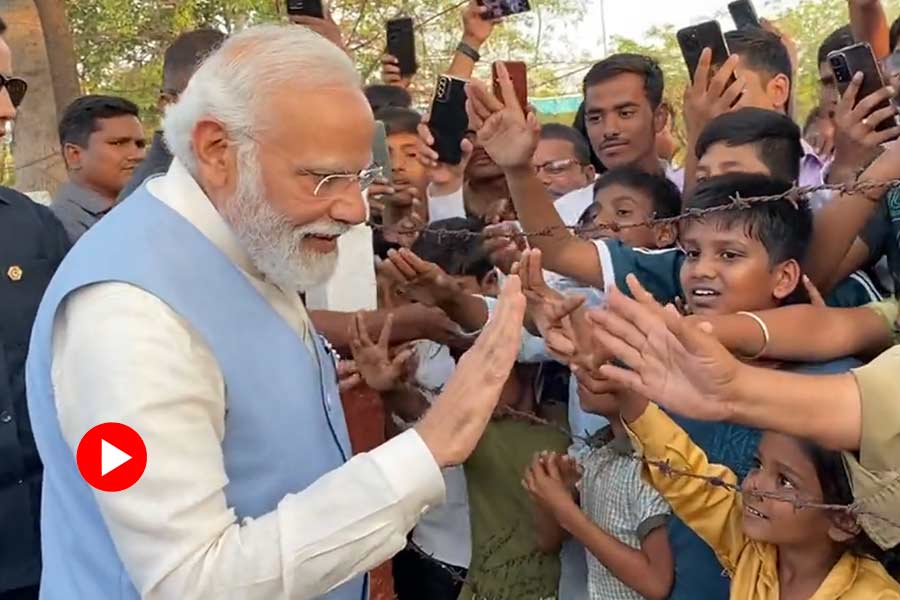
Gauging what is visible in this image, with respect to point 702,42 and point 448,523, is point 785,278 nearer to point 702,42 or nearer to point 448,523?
point 702,42

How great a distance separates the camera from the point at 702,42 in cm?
287

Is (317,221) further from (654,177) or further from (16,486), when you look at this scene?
(654,177)

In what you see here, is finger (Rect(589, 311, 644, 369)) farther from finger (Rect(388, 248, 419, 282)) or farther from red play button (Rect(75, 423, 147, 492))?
finger (Rect(388, 248, 419, 282))

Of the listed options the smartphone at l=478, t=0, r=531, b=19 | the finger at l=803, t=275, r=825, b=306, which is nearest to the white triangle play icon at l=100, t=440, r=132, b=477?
the finger at l=803, t=275, r=825, b=306

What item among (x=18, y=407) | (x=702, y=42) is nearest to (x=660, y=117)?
(x=702, y=42)

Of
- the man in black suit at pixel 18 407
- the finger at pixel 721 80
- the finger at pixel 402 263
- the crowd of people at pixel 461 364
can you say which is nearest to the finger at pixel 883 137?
the crowd of people at pixel 461 364

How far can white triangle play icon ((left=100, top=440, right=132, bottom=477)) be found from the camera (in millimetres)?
1390

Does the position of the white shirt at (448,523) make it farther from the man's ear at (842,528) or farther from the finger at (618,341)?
the finger at (618,341)

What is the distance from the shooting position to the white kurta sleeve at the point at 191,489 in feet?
4.56

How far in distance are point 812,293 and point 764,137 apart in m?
0.57

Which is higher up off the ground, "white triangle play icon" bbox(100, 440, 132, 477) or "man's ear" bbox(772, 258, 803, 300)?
"white triangle play icon" bbox(100, 440, 132, 477)

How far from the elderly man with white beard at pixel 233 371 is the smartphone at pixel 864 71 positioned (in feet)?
3.55

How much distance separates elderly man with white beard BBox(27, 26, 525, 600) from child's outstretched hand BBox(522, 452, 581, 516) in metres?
0.72

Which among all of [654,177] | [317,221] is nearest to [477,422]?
[317,221]
